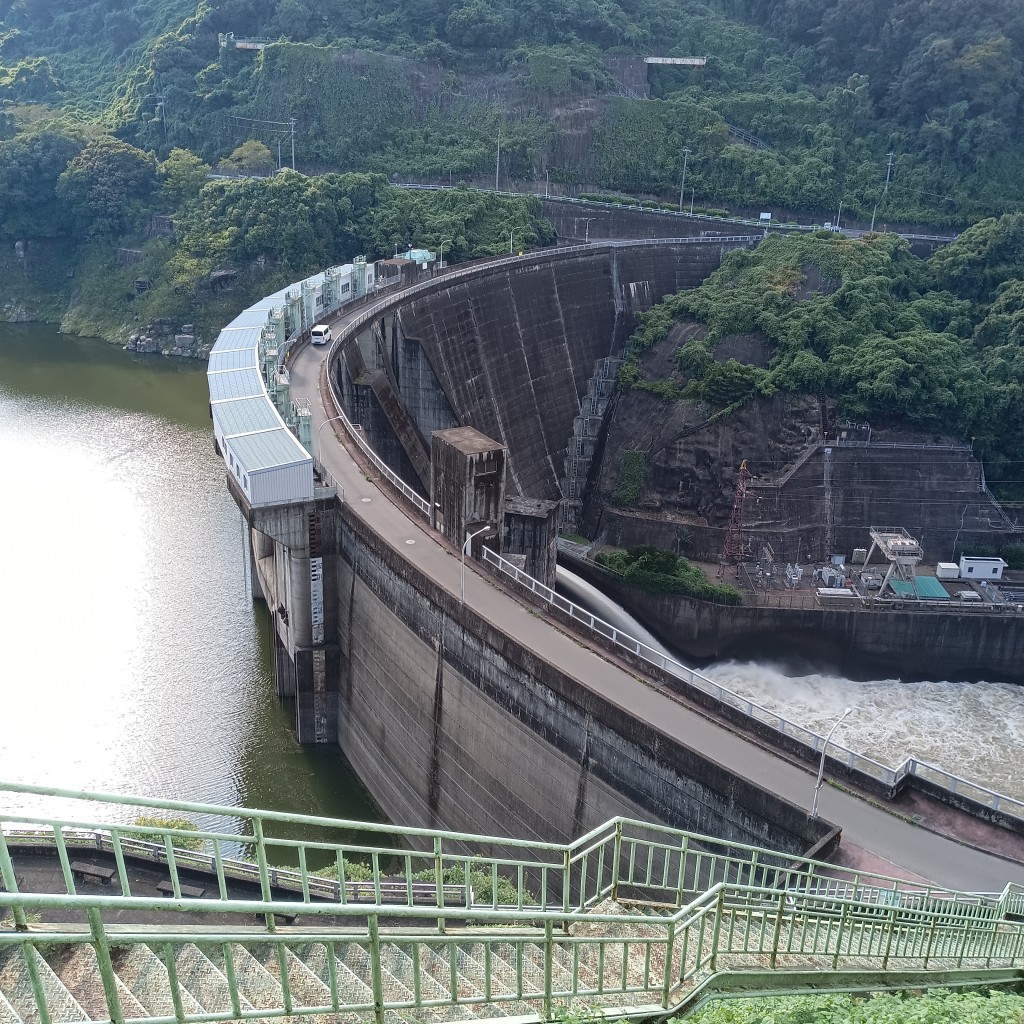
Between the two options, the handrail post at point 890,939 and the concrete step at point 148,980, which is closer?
the concrete step at point 148,980

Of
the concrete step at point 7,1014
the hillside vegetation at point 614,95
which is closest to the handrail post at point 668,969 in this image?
the concrete step at point 7,1014

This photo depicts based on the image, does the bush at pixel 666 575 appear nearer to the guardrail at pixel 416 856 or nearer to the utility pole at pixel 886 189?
the guardrail at pixel 416 856

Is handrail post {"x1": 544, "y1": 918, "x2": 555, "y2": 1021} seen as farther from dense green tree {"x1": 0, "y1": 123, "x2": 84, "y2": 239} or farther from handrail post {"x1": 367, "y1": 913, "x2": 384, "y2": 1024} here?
dense green tree {"x1": 0, "y1": 123, "x2": 84, "y2": 239}

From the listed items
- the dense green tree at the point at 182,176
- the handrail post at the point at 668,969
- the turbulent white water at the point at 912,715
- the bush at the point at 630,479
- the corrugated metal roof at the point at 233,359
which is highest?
the dense green tree at the point at 182,176

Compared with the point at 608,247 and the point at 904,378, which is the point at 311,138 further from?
the point at 904,378

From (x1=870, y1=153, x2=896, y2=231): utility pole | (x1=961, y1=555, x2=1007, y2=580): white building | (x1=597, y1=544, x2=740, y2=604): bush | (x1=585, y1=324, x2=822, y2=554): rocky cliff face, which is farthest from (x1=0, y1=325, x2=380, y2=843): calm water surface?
(x1=870, y1=153, x2=896, y2=231): utility pole
